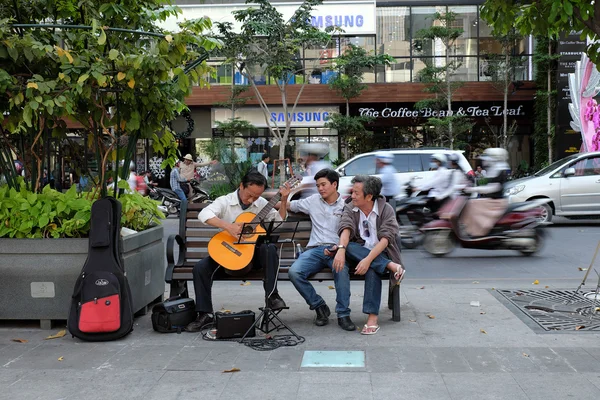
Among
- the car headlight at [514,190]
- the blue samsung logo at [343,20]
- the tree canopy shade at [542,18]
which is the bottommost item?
the car headlight at [514,190]

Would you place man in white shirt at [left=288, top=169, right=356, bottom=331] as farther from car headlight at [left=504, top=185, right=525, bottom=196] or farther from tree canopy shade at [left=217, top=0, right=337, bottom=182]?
tree canopy shade at [left=217, top=0, right=337, bottom=182]

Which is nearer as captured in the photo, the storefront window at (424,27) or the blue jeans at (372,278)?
the blue jeans at (372,278)

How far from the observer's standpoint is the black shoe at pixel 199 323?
598cm

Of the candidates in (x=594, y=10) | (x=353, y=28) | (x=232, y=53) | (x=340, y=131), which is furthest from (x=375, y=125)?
(x=594, y=10)

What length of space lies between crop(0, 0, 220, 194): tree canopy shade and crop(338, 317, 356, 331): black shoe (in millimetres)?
2443

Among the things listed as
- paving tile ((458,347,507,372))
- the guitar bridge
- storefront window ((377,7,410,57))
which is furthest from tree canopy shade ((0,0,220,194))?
storefront window ((377,7,410,57))

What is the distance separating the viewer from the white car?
15602 millimetres

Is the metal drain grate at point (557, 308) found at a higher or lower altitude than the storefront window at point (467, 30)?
lower

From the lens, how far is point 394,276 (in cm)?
605

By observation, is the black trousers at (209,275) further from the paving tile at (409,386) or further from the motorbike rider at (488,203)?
the motorbike rider at (488,203)

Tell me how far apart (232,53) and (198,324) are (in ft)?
68.5

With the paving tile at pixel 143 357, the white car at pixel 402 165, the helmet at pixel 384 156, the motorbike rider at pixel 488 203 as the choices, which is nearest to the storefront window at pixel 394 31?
the white car at pixel 402 165

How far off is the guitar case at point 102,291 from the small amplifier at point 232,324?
0.75 metres

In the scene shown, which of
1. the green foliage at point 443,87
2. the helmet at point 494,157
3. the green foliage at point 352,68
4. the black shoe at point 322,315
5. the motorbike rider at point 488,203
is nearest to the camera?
the black shoe at point 322,315
